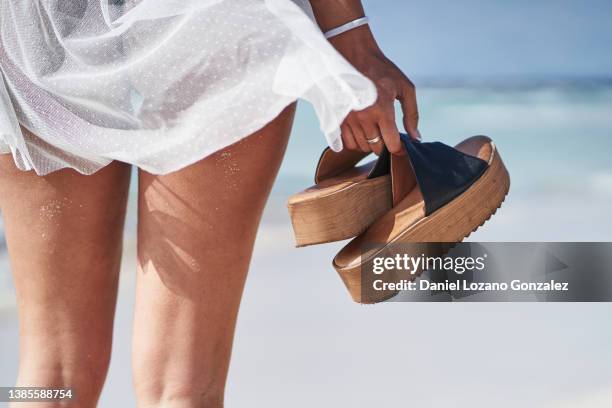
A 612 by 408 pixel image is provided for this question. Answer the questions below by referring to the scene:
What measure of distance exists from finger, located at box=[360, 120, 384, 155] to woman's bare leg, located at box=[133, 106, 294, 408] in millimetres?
70

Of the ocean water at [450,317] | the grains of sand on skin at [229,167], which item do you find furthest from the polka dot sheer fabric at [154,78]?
the ocean water at [450,317]

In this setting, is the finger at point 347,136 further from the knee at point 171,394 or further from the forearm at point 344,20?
the knee at point 171,394

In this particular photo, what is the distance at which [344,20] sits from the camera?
0.72 meters

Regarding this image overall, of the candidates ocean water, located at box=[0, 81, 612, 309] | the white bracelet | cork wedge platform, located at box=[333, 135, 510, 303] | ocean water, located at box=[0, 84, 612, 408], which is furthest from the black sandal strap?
ocean water, located at box=[0, 81, 612, 309]

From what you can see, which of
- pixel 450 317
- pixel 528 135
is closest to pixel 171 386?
pixel 450 317

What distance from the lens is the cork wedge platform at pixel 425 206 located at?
77 centimetres

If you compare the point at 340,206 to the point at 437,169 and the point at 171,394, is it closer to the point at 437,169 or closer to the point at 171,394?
the point at 437,169

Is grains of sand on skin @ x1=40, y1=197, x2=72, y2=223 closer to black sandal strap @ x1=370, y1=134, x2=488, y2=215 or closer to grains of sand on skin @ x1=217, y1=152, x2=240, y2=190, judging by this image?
grains of sand on skin @ x1=217, y1=152, x2=240, y2=190

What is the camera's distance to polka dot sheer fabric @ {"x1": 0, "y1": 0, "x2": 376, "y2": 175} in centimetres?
61

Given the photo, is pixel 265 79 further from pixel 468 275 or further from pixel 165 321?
pixel 468 275

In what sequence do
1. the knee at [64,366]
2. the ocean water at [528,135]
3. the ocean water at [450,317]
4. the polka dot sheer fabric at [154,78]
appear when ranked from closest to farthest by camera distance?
the polka dot sheer fabric at [154,78]
the knee at [64,366]
the ocean water at [450,317]
the ocean water at [528,135]

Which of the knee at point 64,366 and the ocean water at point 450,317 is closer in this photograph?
the knee at point 64,366

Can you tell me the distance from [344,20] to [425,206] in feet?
0.57

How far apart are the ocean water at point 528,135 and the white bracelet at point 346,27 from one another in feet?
3.73
